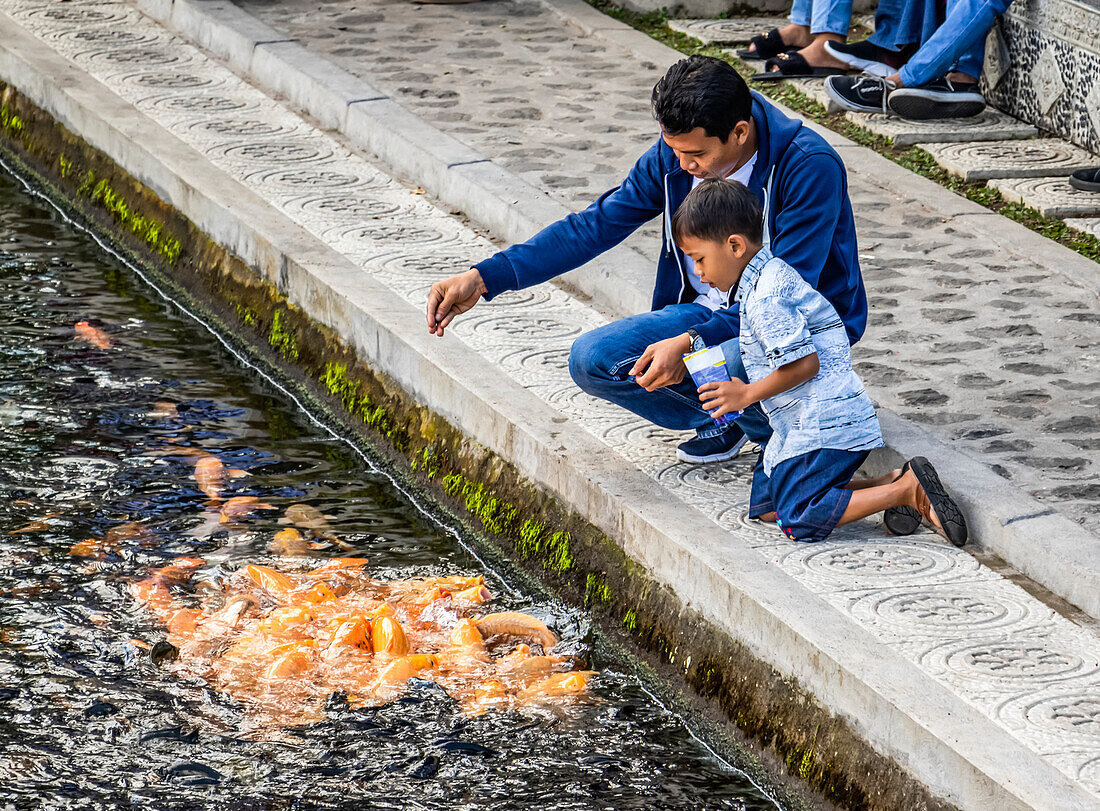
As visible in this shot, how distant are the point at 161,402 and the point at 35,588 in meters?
1.37

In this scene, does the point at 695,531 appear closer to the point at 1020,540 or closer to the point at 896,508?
the point at 896,508

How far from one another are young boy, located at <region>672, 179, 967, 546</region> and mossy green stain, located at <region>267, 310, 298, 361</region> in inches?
92.1

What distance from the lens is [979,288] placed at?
5.64 m

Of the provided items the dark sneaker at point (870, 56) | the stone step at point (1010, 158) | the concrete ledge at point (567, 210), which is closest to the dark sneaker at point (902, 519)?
the concrete ledge at point (567, 210)

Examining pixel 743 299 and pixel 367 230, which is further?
pixel 367 230

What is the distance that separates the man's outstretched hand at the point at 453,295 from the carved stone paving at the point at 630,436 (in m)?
0.66

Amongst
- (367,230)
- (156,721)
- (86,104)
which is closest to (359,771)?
(156,721)

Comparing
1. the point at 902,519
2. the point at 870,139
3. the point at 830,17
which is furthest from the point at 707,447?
the point at 830,17

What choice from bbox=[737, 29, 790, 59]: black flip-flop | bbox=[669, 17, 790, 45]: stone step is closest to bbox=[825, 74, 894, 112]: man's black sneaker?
bbox=[737, 29, 790, 59]: black flip-flop

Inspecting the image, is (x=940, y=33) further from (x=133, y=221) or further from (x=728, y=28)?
(x=133, y=221)

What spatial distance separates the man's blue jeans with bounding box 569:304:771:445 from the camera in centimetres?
421

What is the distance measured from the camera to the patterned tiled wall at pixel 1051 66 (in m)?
6.95

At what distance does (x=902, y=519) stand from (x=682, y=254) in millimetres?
924

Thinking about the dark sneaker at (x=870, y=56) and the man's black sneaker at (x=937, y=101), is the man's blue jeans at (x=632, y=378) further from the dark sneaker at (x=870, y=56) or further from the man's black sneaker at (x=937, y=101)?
the dark sneaker at (x=870, y=56)
